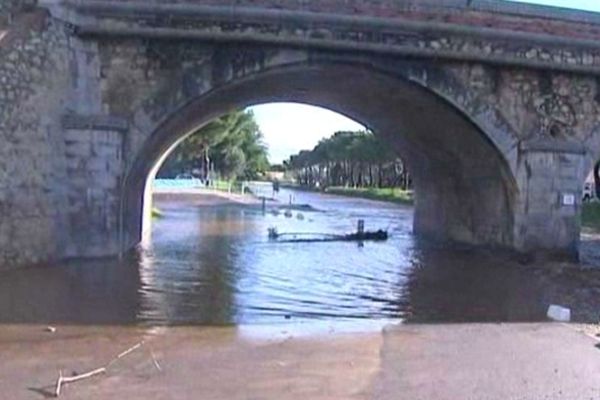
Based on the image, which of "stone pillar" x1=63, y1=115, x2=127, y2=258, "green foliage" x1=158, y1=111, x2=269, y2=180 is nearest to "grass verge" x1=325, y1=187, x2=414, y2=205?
"green foliage" x1=158, y1=111, x2=269, y2=180

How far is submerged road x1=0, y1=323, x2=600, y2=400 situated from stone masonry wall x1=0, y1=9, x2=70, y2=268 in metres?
4.49

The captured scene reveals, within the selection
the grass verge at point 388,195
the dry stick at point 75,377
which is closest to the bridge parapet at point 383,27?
the dry stick at point 75,377

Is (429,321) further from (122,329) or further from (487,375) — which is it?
(122,329)

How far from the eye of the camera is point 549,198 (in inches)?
641

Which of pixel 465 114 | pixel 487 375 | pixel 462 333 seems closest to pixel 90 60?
pixel 465 114

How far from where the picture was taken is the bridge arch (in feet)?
49.9

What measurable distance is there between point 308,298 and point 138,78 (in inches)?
232

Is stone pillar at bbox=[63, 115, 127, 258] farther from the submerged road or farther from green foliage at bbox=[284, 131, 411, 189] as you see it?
green foliage at bbox=[284, 131, 411, 189]

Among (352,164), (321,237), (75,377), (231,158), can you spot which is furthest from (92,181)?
(352,164)

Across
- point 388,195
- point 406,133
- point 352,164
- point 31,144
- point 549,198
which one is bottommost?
point 388,195

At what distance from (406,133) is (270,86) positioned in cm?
506

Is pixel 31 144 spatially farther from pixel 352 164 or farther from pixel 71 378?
pixel 352 164

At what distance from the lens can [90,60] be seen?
13766 millimetres

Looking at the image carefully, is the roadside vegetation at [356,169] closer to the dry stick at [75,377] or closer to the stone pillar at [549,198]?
the stone pillar at [549,198]
